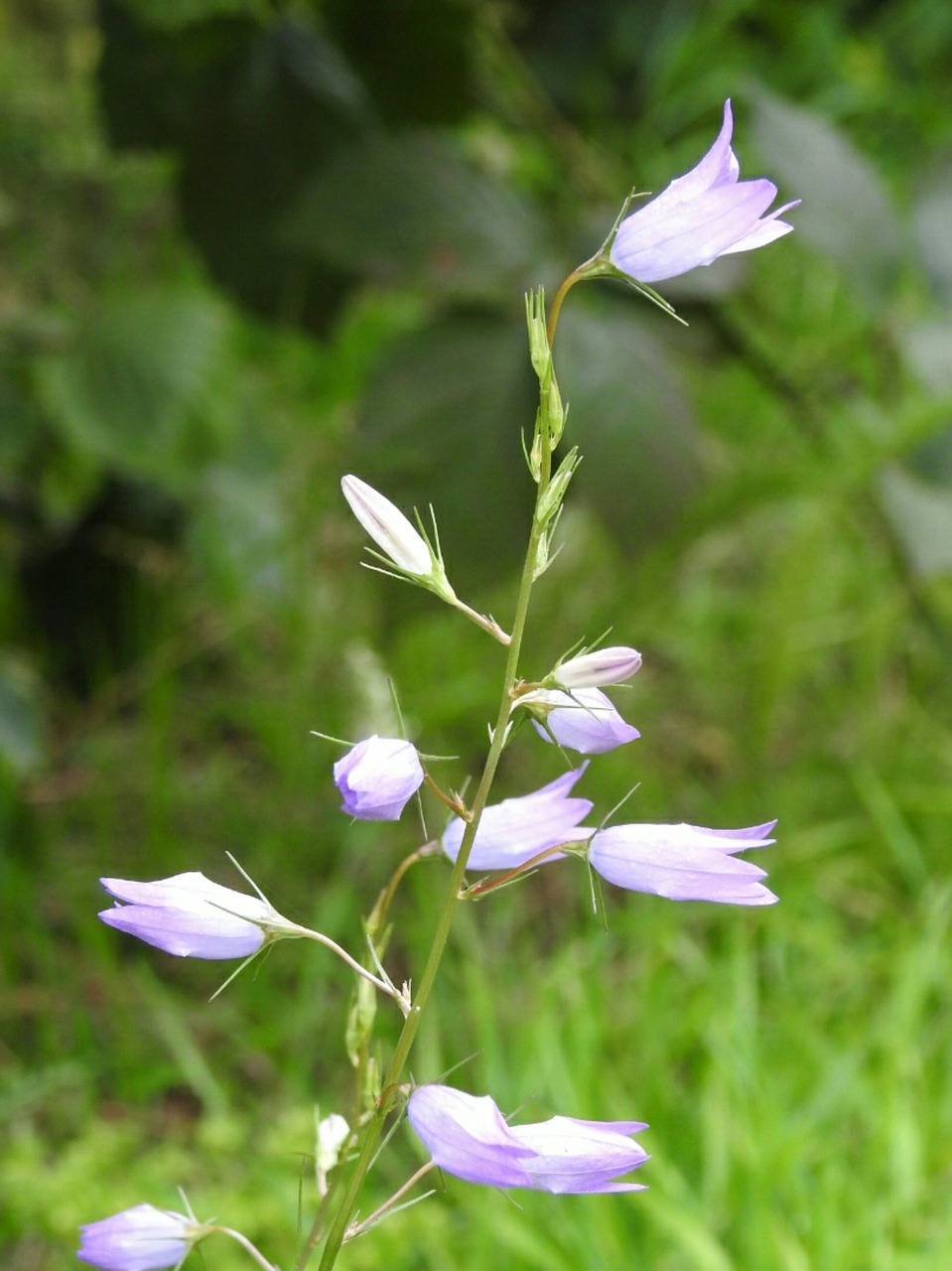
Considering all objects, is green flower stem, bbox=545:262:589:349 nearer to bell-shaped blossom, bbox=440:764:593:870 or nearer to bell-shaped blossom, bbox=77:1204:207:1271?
bell-shaped blossom, bbox=440:764:593:870

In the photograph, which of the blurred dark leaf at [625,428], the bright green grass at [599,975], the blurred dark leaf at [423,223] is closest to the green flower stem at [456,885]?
the bright green grass at [599,975]

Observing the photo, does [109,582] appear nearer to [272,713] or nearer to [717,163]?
[272,713]

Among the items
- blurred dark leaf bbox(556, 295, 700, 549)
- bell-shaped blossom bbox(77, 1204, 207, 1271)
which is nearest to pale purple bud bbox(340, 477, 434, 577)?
bell-shaped blossom bbox(77, 1204, 207, 1271)

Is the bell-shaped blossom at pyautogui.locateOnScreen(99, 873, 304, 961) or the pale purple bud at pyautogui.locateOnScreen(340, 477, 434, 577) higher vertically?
the pale purple bud at pyautogui.locateOnScreen(340, 477, 434, 577)

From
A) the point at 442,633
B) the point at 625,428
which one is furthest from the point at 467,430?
the point at 442,633

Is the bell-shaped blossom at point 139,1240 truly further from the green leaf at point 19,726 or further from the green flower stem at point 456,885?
the green leaf at point 19,726

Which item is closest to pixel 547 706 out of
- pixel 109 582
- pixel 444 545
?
pixel 444 545
